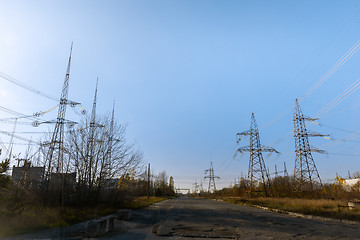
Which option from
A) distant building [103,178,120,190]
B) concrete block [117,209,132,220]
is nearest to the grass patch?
concrete block [117,209,132,220]

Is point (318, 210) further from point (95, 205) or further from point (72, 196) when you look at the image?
point (72, 196)

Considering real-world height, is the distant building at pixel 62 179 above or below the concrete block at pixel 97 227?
above

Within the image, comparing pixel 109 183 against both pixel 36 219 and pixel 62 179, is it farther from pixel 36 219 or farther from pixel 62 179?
pixel 36 219

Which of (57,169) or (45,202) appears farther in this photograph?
(57,169)

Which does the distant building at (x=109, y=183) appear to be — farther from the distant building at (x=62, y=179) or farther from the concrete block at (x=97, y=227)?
the concrete block at (x=97, y=227)

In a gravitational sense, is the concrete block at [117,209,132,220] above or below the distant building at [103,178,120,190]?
below

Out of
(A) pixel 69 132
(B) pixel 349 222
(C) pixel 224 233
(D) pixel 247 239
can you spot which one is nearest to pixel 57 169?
(A) pixel 69 132

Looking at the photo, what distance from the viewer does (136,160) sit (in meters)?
22.4

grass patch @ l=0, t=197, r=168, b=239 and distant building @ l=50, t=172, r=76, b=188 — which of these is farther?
distant building @ l=50, t=172, r=76, b=188

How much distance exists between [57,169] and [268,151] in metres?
29.9

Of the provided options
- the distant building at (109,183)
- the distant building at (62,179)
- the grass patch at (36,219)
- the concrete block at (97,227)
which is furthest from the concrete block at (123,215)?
the distant building at (109,183)

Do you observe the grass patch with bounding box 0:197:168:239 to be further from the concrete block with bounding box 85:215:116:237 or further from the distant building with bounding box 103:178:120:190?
the distant building with bounding box 103:178:120:190

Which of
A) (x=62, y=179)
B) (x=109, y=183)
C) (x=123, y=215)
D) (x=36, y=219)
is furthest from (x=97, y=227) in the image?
(x=109, y=183)

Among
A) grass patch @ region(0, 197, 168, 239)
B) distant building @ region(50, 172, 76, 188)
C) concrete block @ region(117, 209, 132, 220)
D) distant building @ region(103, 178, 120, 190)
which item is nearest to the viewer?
grass patch @ region(0, 197, 168, 239)
